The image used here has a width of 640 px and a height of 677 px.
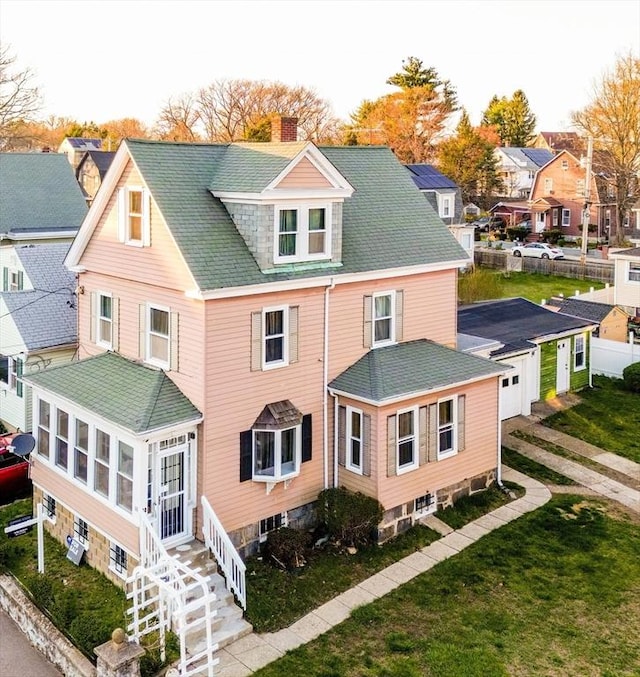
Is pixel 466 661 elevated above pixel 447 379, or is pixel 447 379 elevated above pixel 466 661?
pixel 447 379

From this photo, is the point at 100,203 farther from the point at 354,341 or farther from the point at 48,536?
the point at 48,536

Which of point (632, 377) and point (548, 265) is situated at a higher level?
point (548, 265)

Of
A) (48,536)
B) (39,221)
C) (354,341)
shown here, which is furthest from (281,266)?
(39,221)

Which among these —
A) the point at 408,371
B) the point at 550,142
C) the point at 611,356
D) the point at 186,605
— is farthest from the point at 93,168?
the point at 550,142

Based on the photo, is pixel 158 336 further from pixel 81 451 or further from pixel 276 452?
pixel 276 452

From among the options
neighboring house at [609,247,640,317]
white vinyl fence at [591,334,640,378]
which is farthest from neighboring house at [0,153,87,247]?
neighboring house at [609,247,640,317]

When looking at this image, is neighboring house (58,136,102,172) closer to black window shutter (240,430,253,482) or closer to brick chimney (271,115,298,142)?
brick chimney (271,115,298,142)

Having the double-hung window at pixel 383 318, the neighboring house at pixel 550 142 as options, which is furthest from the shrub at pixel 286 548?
the neighboring house at pixel 550 142
